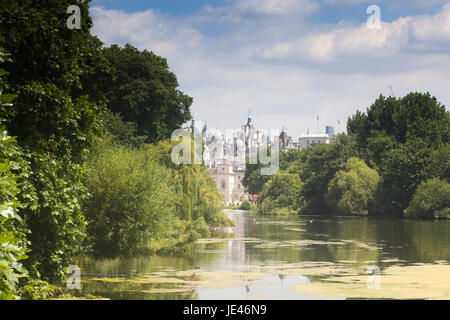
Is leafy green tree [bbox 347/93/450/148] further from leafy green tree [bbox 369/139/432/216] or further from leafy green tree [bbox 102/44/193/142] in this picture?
leafy green tree [bbox 102/44/193/142]

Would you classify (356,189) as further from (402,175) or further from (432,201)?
(432,201)

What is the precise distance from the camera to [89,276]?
28297 mm

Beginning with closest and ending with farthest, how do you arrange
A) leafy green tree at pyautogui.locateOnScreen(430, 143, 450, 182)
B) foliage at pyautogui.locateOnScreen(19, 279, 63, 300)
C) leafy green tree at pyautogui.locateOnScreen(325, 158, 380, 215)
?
foliage at pyautogui.locateOnScreen(19, 279, 63, 300) < leafy green tree at pyautogui.locateOnScreen(430, 143, 450, 182) < leafy green tree at pyautogui.locateOnScreen(325, 158, 380, 215)

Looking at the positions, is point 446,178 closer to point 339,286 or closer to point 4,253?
point 339,286

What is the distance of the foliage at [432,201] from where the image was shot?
7919 centimetres

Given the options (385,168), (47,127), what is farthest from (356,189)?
(47,127)

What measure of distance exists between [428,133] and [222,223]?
46633 millimetres

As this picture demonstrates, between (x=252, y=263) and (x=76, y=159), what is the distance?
14.7 metres

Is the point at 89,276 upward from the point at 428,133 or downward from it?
downward

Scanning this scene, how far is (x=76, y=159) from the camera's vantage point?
893 inches

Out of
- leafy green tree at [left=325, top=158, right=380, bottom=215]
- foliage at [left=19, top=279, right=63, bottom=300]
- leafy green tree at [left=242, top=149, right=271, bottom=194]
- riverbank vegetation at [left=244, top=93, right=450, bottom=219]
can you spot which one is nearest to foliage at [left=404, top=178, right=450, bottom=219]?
riverbank vegetation at [left=244, top=93, right=450, bottom=219]

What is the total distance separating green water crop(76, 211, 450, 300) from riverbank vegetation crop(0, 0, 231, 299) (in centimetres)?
188

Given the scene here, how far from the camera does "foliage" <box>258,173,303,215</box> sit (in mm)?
108500

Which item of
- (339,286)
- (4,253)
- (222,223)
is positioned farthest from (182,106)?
(4,253)
